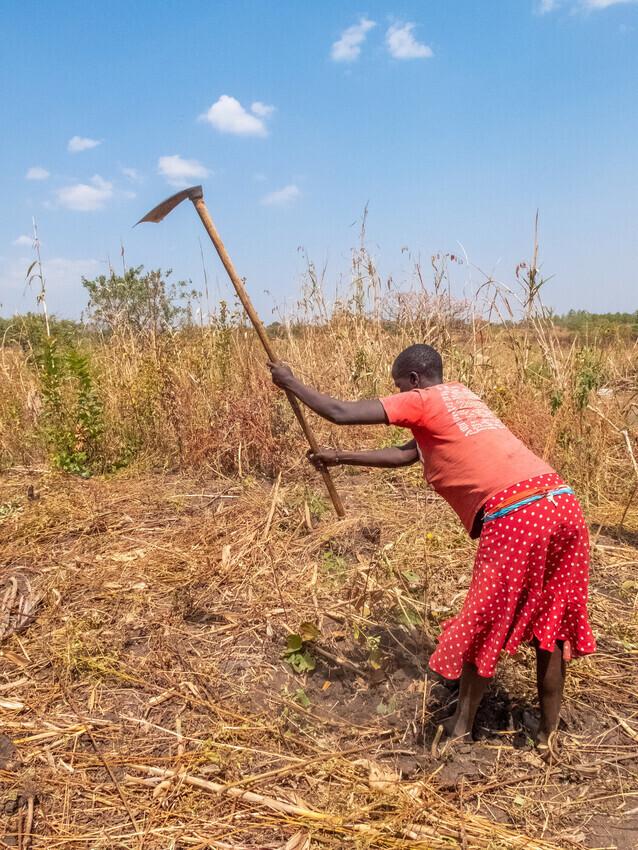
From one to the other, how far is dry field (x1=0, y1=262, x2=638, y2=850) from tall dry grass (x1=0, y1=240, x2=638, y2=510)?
0.12 ft

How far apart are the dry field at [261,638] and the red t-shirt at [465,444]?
0.93 meters

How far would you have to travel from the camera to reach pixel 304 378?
614 cm

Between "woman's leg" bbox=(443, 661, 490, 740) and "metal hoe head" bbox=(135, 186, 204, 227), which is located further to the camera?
"metal hoe head" bbox=(135, 186, 204, 227)

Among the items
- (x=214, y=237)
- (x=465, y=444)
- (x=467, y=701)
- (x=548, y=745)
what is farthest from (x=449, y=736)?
(x=214, y=237)

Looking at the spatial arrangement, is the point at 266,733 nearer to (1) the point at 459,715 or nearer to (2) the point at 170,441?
(1) the point at 459,715

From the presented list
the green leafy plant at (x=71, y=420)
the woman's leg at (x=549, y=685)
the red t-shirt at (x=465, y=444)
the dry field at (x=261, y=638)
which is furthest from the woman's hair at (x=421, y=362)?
the green leafy plant at (x=71, y=420)

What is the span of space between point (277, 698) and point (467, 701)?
2.54ft

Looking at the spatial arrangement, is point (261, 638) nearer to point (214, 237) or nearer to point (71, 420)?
point (214, 237)

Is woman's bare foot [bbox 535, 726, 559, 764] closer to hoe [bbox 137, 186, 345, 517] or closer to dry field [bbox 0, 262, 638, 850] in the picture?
dry field [bbox 0, 262, 638, 850]

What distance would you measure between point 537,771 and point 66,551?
9.27 ft

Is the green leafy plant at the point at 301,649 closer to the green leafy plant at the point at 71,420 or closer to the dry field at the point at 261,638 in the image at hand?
the dry field at the point at 261,638

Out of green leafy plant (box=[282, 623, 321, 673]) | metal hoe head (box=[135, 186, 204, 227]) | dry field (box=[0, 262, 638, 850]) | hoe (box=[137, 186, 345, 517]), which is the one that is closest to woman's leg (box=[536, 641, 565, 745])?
dry field (box=[0, 262, 638, 850])

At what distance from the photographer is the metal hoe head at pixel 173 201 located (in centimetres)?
258

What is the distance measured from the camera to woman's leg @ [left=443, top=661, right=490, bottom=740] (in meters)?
2.25
